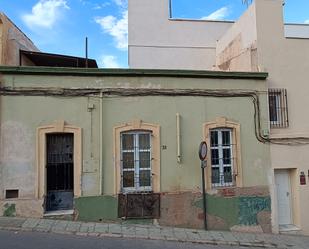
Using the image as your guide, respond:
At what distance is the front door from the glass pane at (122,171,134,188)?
1513 mm

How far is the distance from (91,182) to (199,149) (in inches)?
127

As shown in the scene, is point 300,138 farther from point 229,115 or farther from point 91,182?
point 91,182

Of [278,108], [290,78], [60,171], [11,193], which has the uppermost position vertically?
[290,78]

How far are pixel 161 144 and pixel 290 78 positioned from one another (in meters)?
5.03

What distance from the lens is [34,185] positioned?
10625 millimetres

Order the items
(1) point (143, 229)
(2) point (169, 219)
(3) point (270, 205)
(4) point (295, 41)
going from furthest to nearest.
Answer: (4) point (295, 41)
(3) point (270, 205)
(2) point (169, 219)
(1) point (143, 229)

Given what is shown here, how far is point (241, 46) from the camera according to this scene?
1394 cm

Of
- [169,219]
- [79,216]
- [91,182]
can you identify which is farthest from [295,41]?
[79,216]

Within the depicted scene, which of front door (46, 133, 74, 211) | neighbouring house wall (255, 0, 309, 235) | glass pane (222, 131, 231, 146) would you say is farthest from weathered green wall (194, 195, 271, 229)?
front door (46, 133, 74, 211)

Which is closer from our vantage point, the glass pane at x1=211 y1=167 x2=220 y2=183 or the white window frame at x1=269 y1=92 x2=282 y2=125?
the glass pane at x1=211 y1=167 x2=220 y2=183

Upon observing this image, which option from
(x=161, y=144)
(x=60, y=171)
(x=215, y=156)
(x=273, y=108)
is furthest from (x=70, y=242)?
(x=273, y=108)

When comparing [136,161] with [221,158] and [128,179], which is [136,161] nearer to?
[128,179]

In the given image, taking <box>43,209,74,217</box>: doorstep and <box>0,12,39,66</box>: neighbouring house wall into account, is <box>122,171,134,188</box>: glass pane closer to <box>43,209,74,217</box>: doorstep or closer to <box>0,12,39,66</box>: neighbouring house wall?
<box>43,209,74,217</box>: doorstep

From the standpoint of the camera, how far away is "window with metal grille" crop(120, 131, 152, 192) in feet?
37.0
